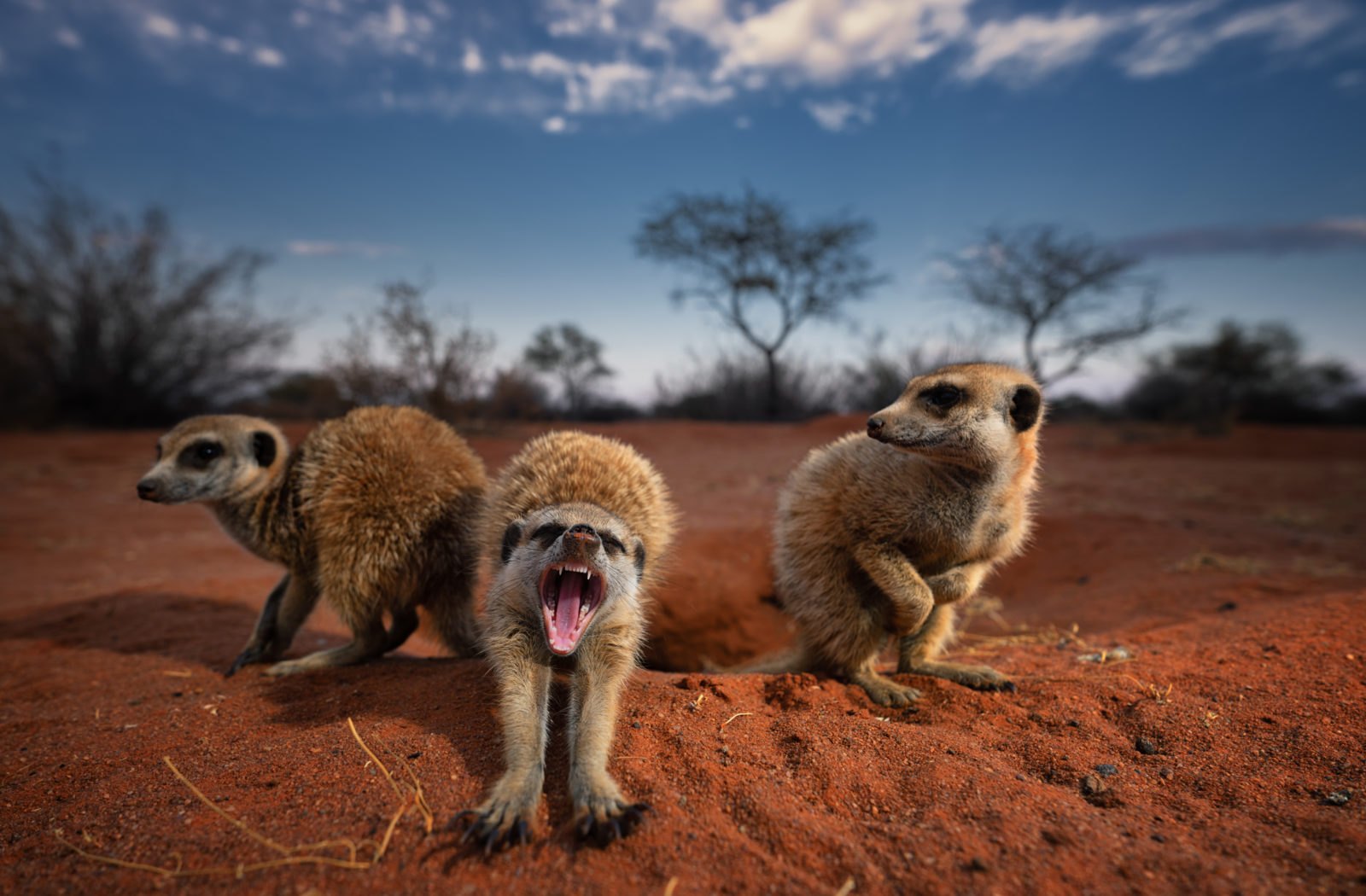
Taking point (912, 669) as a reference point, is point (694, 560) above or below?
below

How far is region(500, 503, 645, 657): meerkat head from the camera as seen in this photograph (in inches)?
91.1

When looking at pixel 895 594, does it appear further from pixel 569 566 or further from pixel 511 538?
pixel 511 538

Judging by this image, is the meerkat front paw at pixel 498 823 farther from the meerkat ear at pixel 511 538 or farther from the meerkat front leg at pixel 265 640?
the meerkat front leg at pixel 265 640

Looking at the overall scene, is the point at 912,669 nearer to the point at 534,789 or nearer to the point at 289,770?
the point at 534,789

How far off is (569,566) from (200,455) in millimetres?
2757

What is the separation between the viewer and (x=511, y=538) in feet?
8.99

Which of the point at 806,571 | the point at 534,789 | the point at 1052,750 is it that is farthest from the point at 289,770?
the point at 1052,750

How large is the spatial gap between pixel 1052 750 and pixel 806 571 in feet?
4.44

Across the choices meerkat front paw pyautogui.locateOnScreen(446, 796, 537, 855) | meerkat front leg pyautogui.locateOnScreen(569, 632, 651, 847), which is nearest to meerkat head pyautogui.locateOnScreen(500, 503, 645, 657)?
meerkat front leg pyautogui.locateOnScreen(569, 632, 651, 847)

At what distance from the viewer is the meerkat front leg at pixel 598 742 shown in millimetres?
1791

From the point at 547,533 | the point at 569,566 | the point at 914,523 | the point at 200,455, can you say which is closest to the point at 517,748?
the point at 569,566

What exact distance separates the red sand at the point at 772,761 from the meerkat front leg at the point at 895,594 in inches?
3.9

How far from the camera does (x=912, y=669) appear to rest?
3.23m

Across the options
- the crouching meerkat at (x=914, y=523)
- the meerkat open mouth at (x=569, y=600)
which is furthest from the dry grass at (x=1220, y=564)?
the meerkat open mouth at (x=569, y=600)
